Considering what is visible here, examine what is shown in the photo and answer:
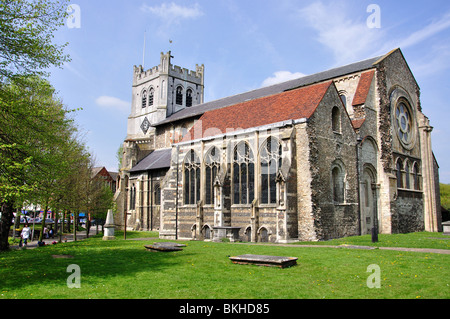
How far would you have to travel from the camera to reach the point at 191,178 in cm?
2497

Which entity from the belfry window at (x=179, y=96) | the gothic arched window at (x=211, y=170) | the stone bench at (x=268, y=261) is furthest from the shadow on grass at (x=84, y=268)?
the belfry window at (x=179, y=96)

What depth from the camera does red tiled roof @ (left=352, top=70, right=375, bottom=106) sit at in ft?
83.0

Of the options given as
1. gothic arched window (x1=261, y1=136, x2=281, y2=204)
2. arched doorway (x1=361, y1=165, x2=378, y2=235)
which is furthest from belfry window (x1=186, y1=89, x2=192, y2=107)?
gothic arched window (x1=261, y1=136, x2=281, y2=204)

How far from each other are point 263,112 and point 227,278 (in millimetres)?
15844

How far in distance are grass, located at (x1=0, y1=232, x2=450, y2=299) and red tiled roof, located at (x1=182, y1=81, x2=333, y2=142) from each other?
10570mm

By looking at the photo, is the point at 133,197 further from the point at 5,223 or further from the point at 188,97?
the point at 5,223

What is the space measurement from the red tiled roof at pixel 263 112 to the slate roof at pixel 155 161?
9696 mm

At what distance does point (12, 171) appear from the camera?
12.0 meters

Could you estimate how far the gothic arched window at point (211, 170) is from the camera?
76.6ft

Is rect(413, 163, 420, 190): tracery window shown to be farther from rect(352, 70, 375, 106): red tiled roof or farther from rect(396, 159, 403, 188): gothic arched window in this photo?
rect(352, 70, 375, 106): red tiled roof

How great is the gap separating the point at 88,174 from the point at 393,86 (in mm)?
26552

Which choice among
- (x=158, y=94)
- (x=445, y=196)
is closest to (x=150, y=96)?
(x=158, y=94)

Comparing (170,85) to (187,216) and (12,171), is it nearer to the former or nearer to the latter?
(187,216)
